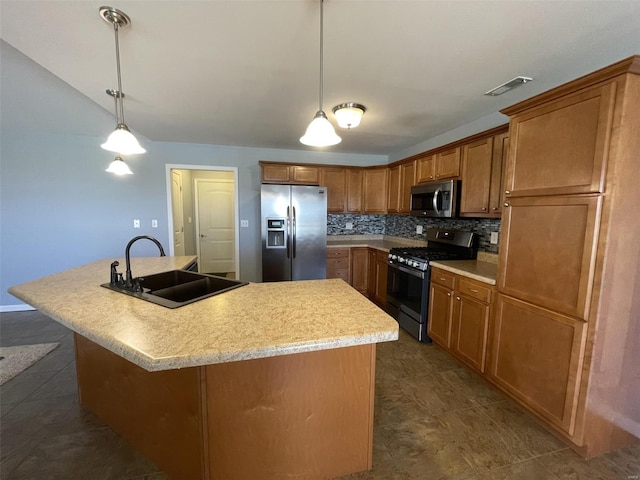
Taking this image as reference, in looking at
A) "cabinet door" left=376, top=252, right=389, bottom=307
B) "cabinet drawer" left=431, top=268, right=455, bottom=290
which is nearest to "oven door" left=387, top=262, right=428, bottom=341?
"cabinet drawer" left=431, top=268, right=455, bottom=290

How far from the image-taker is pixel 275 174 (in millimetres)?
3934

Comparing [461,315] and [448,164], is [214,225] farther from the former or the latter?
[461,315]

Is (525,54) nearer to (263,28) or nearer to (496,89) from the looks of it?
(496,89)

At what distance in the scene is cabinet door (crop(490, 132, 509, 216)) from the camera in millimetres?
2330

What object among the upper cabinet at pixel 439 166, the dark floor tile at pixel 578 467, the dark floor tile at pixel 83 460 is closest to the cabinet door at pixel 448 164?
the upper cabinet at pixel 439 166

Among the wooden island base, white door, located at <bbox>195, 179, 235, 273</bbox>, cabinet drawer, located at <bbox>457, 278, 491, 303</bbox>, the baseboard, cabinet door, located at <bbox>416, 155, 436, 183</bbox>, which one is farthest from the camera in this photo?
white door, located at <bbox>195, 179, 235, 273</bbox>

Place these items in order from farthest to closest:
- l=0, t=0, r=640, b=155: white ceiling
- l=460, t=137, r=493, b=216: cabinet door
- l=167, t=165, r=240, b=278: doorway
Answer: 1. l=167, t=165, r=240, b=278: doorway
2. l=460, t=137, r=493, b=216: cabinet door
3. l=0, t=0, r=640, b=155: white ceiling

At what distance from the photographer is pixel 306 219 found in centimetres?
379

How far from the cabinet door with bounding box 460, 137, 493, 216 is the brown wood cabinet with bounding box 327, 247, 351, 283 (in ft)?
5.79

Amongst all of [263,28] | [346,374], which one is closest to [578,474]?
[346,374]

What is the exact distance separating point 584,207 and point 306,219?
9.24 feet

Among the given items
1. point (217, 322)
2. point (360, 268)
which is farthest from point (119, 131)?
point (360, 268)

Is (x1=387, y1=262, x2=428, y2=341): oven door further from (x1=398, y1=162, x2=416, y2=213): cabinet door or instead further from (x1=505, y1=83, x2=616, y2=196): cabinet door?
(x1=505, y1=83, x2=616, y2=196): cabinet door

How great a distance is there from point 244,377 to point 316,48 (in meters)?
1.80
